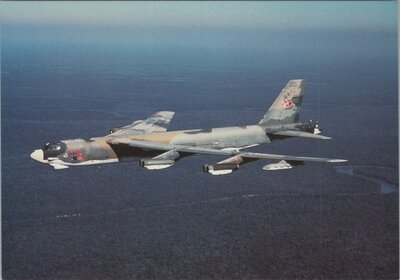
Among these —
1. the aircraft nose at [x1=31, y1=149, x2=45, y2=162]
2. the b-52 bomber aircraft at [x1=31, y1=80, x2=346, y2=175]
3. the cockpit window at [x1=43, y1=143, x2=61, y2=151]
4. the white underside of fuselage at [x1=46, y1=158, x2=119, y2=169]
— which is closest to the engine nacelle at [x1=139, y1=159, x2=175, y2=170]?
the b-52 bomber aircraft at [x1=31, y1=80, x2=346, y2=175]

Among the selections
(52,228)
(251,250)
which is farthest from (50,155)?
(251,250)

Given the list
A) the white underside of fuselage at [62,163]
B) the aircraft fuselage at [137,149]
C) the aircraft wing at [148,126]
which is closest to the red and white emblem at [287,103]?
the aircraft fuselage at [137,149]

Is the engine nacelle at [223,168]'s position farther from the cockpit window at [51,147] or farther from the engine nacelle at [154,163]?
the cockpit window at [51,147]

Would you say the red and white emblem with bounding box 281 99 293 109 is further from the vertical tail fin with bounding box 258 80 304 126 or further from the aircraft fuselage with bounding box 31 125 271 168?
the aircraft fuselage with bounding box 31 125 271 168

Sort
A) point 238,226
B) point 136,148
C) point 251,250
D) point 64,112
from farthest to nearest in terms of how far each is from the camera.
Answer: point 64,112, point 238,226, point 251,250, point 136,148

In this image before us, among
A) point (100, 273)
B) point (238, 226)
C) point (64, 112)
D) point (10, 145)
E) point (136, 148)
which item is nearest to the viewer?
point (136, 148)

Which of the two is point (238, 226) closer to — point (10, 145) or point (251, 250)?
point (251, 250)
